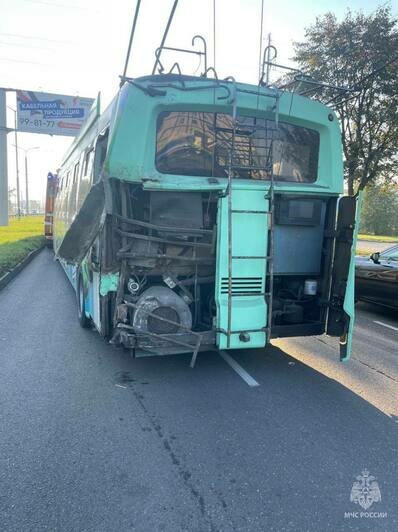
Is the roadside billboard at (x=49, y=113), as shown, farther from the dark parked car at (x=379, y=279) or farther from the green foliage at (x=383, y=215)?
the green foliage at (x=383, y=215)

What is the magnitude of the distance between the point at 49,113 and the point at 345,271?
2744 centimetres

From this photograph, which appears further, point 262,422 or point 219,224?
point 219,224

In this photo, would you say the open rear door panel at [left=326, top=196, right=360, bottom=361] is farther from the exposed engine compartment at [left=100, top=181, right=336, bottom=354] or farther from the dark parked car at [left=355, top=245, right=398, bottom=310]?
the dark parked car at [left=355, top=245, right=398, bottom=310]

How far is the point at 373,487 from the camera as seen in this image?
116 inches

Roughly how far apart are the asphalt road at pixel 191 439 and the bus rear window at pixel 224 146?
2.32 m

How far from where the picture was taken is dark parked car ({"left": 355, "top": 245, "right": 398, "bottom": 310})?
773 centimetres

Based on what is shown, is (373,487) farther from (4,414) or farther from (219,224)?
(4,414)

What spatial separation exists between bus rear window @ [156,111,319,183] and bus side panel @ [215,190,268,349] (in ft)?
1.47

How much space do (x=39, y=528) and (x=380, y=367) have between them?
14.1 ft

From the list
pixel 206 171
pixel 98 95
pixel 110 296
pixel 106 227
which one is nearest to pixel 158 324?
pixel 110 296

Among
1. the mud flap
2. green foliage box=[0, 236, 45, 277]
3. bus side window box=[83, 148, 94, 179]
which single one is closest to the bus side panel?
the mud flap

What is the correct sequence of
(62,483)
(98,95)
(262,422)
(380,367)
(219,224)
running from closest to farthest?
1. (62,483)
2. (262,422)
3. (219,224)
4. (380,367)
5. (98,95)

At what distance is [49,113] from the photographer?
2780 cm

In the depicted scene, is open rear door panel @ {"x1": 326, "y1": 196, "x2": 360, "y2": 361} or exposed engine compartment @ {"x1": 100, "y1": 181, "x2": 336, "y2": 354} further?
open rear door panel @ {"x1": 326, "y1": 196, "x2": 360, "y2": 361}
